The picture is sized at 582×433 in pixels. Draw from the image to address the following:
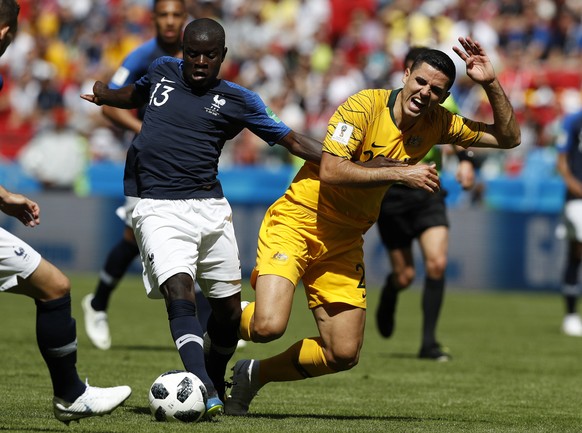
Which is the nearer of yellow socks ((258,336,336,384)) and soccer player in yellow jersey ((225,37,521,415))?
soccer player in yellow jersey ((225,37,521,415))

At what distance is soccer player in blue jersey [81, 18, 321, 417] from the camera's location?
673cm

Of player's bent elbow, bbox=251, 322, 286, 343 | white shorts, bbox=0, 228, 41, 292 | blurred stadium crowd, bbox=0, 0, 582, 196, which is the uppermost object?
blurred stadium crowd, bbox=0, 0, 582, 196

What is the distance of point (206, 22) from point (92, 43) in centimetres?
1815

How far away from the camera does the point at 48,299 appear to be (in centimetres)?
599

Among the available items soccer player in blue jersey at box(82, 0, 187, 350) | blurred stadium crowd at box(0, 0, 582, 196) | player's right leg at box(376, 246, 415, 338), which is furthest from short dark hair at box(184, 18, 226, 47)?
blurred stadium crowd at box(0, 0, 582, 196)

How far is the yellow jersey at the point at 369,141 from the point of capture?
273 inches

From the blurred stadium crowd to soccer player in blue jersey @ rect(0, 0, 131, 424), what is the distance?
12286 mm

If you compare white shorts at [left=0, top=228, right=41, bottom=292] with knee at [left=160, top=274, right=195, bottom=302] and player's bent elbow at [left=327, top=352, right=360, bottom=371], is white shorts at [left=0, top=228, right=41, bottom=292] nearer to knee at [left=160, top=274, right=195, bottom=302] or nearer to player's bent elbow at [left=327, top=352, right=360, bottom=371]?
knee at [left=160, top=274, right=195, bottom=302]

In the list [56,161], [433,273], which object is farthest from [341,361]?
[56,161]

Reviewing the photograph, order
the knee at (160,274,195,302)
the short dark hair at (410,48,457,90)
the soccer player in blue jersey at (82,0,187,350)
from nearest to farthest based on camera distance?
the knee at (160,274,195,302) → the short dark hair at (410,48,457,90) → the soccer player in blue jersey at (82,0,187,350)

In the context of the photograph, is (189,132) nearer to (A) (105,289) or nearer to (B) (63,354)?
(B) (63,354)

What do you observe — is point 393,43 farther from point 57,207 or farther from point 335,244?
point 335,244

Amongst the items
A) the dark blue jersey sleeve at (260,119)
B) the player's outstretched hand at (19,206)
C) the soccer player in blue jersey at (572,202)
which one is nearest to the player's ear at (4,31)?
the player's outstretched hand at (19,206)

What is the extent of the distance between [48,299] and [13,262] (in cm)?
31
